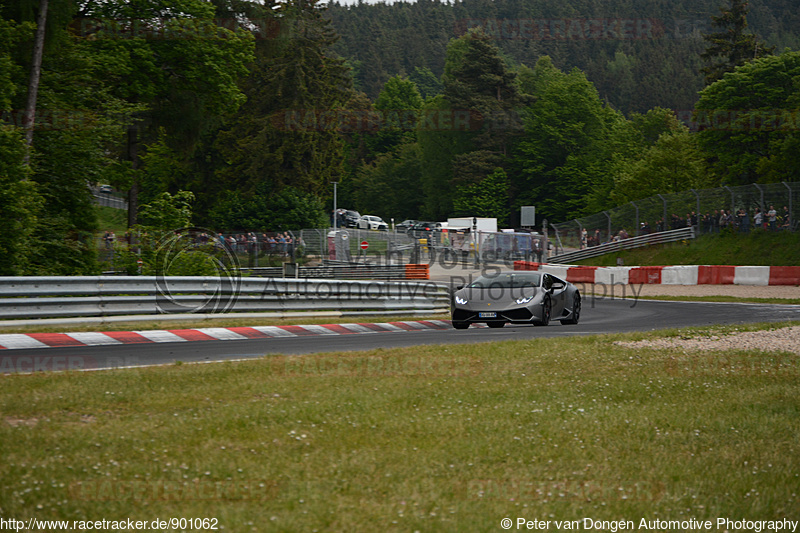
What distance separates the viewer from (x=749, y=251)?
36.2 m

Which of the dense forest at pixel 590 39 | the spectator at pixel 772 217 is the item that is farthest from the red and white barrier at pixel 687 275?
the dense forest at pixel 590 39

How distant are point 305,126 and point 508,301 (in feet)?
165

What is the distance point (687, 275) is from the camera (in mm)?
33406

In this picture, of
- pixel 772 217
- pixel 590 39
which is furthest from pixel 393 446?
pixel 590 39

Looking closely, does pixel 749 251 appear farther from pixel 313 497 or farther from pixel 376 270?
pixel 313 497

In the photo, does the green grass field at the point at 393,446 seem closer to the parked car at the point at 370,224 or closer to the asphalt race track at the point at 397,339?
the asphalt race track at the point at 397,339

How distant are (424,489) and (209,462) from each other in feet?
4.43

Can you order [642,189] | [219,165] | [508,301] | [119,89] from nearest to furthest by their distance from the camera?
[508,301] < [119,89] < [219,165] < [642,189]

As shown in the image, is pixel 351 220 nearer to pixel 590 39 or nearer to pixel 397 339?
pixel 397 339

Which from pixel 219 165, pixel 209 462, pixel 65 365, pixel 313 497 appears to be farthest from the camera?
pixel 219 165

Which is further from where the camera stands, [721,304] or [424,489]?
[721,304]

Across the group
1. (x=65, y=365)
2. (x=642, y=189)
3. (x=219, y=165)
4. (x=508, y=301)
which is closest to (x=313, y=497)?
(x=65, y=365)

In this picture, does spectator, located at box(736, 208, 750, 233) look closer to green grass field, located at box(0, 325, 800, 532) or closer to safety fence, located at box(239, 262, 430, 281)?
safety fence, located at box(239, 262, 430, 281)

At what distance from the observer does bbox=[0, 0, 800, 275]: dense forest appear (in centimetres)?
2462
